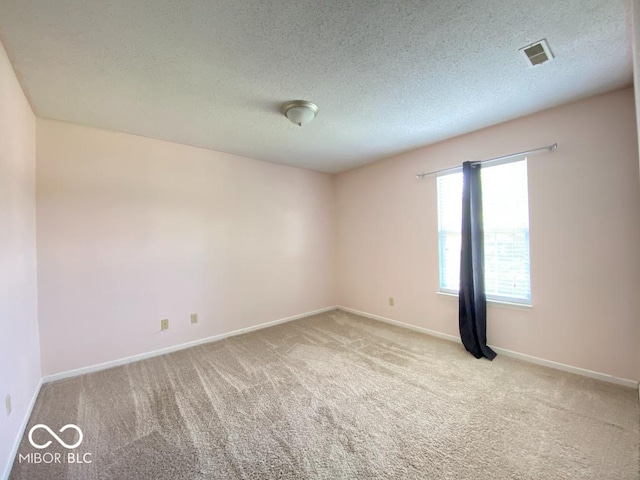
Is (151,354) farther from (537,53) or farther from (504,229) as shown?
(537,53)

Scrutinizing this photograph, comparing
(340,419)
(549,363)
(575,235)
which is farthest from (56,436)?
(575,235)

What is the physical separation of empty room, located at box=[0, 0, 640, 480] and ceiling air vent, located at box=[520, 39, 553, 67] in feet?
0.05

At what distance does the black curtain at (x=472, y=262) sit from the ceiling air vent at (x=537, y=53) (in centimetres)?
124

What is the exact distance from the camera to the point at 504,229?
282 cm

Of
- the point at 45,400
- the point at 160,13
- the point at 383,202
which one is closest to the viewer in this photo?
the point at 160,13

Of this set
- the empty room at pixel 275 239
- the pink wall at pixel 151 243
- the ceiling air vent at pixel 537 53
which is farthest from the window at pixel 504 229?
the pink wall at pixel 151 243

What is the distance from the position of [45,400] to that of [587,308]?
182 inches

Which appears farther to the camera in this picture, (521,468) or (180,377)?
(180,377)

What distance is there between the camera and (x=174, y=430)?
1787 mm

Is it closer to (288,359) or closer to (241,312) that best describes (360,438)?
(288,359)

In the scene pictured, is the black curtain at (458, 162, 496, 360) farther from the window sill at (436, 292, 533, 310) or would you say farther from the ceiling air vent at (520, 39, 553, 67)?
the ceiling air vent at (520, 39, 553, 67)

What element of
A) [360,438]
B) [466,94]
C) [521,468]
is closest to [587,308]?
[521,468]

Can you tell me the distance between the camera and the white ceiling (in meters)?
1.36
